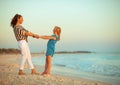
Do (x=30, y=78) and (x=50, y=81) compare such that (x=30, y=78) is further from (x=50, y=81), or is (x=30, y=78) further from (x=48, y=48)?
(x=48, y=48)

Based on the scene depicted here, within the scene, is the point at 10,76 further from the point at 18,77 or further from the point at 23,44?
the point at 23,44

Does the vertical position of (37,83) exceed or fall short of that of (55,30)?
it falls short

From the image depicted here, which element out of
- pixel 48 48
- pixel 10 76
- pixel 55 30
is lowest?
pixel 10 76

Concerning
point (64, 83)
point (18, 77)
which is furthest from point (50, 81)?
point (18, 77)

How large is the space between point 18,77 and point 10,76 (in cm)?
16

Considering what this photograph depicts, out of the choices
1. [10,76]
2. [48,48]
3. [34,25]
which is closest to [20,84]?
[10,76]

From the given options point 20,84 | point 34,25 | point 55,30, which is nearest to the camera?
point 20,84

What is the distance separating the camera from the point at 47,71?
380 cm

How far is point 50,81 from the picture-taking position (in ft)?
11.1

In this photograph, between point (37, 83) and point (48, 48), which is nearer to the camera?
point (37, 83)

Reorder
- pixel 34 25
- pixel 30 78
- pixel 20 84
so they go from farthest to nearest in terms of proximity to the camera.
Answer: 1. pixel 34 25
2. pixel 30 78
3. pixel 20 84

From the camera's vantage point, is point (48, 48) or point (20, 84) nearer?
point (20, 84)

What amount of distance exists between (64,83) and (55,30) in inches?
27.5

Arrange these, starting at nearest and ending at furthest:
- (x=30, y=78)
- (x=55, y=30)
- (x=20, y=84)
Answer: (x=20, y=84), (x=30, y=78), (x=55, y=30)
